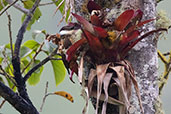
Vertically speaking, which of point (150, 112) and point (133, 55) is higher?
point (133, 55)

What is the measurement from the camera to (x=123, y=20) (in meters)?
0.82

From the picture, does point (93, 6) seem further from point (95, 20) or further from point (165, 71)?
point (165, 71)

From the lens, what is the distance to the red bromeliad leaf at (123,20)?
802 mm

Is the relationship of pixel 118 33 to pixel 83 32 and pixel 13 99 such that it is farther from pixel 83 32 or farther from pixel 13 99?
pixel 13 99

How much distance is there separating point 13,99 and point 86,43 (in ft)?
1.07

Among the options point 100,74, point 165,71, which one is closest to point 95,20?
point 100,74

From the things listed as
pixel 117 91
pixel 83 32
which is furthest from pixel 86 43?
pixel 117 91

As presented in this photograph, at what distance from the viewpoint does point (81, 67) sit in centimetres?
84

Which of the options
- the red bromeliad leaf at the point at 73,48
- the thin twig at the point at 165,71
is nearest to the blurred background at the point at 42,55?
the thin twig at the point at 165,71

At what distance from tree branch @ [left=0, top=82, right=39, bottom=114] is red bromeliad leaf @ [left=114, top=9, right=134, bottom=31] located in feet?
1.34

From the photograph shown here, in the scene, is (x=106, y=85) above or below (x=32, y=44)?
below

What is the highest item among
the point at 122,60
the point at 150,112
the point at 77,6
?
the point at 77,6

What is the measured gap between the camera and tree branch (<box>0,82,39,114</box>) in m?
0.98

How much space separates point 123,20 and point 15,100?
0.45 meters
